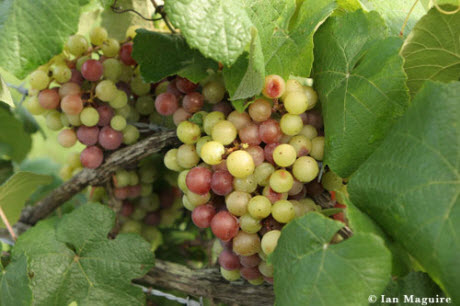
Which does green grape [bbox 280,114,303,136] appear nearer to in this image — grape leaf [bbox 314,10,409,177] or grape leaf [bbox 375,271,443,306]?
grape leaf [bbox 314,10,409,177]

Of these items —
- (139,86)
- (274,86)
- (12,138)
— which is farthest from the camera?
(12,138)

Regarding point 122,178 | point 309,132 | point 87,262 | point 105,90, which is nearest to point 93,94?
point 105,90

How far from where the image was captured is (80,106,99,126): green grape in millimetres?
708

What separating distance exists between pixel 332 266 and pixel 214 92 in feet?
1.00

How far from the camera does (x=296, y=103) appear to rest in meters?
0.55

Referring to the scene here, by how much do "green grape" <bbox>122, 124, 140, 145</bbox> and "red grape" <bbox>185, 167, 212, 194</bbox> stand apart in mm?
211

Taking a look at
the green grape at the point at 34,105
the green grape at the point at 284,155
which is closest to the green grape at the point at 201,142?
the green grape at the point at 284,155

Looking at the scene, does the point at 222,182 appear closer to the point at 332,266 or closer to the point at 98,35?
the point at 332,266

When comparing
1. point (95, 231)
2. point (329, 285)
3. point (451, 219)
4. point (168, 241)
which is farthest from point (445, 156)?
point (168, 241)

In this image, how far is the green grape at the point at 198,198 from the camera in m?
0.60

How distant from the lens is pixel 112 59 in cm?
72

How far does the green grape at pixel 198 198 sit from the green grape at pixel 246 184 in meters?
0.05

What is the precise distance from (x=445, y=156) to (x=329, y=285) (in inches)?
7.1

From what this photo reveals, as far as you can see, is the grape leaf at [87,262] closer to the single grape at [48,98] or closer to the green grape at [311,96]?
the single grape at [48,98]
